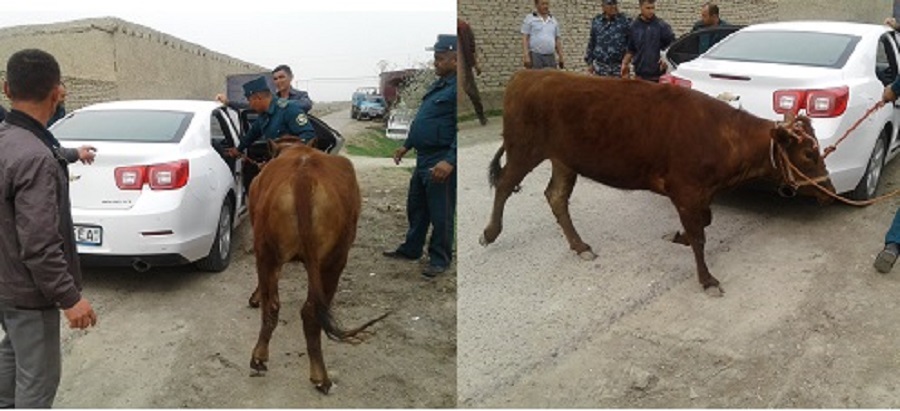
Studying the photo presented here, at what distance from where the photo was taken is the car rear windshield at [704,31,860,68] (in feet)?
18.2

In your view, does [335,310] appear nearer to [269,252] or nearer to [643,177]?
[269,252]

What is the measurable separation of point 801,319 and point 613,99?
1670 millimetres

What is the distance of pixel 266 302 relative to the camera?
12.6 ft

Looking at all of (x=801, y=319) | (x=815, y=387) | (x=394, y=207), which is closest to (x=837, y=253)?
(x=801, y=319)

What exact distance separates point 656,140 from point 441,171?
1.39 meters

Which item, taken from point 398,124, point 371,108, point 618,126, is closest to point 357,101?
point 371,108

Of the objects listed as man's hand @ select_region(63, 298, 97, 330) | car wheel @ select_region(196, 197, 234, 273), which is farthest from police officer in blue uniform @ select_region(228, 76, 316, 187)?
man's hand @ select_region(63, 298, 97, 330)

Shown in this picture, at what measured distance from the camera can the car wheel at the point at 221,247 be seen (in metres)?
5.38

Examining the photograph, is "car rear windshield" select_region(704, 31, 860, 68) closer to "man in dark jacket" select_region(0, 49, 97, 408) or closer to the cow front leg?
the cow front leg

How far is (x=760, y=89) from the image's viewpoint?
5.24 m

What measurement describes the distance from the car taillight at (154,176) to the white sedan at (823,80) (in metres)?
3.56

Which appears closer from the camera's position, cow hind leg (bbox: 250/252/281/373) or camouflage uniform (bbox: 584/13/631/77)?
cow hind leg (bbox: 250/252/281/373)

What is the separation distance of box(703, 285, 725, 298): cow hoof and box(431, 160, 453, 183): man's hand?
70.2 inches

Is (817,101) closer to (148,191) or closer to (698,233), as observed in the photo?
(698,233)
